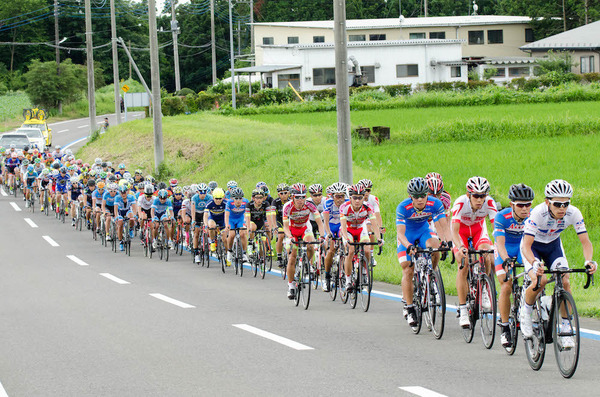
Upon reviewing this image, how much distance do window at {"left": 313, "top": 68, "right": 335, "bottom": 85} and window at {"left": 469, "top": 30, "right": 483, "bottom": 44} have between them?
18892mm

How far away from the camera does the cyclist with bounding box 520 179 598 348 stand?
346 inches

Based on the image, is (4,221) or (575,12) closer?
(4,221)

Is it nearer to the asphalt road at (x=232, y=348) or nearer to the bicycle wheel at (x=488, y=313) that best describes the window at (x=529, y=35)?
the asphalt road at (x=232, y=348)

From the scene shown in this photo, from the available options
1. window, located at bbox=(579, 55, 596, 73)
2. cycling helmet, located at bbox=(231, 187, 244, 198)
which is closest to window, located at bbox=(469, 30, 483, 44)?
window, located at bbox=(579, 55, 596, 73)

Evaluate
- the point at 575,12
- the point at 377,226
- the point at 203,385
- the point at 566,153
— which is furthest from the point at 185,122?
the point at 575,12

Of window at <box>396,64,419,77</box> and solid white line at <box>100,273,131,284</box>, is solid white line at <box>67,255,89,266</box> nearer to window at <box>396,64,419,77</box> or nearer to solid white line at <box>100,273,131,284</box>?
solid white line at <box>100,273,131,284</box>

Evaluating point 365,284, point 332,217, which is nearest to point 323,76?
point 332,217

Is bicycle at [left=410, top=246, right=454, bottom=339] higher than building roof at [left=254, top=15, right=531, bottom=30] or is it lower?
lower

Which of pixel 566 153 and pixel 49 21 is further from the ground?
pixel 49 21

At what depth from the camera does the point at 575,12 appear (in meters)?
84.1

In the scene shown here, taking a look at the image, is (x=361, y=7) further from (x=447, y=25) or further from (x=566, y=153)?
(x=566, y=153)

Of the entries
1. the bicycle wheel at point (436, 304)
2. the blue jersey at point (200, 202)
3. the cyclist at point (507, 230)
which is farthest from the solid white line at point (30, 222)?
the cyclist at point (507, 230)

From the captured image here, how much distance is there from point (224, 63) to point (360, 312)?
9680 centimetres

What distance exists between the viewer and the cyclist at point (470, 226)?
1066 cm
